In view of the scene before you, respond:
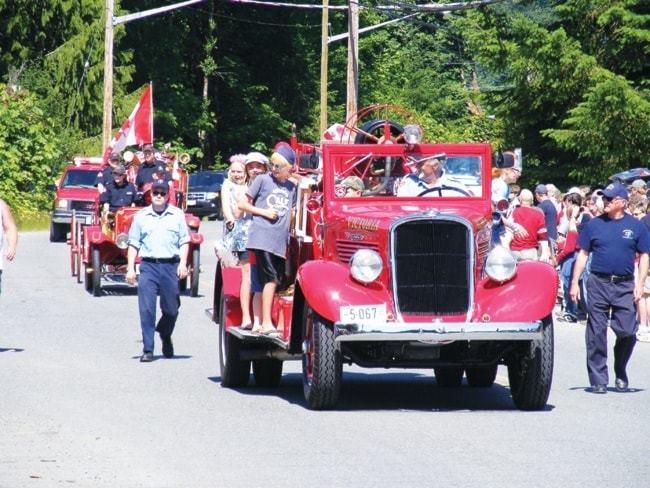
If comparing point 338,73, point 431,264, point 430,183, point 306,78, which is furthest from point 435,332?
point 338,73

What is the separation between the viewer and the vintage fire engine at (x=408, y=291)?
35.7ft

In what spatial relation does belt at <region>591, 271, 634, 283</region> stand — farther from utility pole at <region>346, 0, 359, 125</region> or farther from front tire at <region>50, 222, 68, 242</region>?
front tire at <region>50, 222, 68, 242</region>

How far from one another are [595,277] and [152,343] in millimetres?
4604

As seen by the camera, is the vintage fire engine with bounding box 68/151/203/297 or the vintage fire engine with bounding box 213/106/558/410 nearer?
the vintage fire engine with bounding box 213/106/558/410

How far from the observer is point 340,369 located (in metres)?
11.0

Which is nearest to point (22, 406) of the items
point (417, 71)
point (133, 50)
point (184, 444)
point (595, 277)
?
point (184, 444)

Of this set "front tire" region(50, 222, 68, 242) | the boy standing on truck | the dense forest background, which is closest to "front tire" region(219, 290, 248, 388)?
the boy standing on truck

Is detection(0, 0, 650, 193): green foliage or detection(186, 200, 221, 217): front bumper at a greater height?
detection(0, 0, 650, 193): green foliage

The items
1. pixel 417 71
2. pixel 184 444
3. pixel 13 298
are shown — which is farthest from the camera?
pixel 417 71

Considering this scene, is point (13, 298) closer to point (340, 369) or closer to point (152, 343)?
point (152, 343)

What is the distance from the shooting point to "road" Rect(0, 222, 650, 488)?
8500mm

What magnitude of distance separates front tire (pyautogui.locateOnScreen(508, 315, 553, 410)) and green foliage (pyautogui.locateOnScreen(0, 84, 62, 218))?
34.9m

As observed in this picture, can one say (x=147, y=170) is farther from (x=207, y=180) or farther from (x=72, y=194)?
(x=207, y=180)

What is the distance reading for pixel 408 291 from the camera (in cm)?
1111
